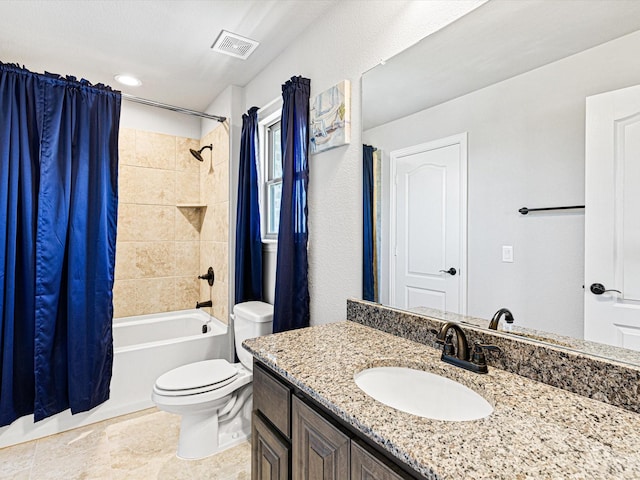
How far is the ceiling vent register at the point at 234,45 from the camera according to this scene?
78.1 inches

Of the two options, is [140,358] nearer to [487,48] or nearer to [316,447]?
[316,447]

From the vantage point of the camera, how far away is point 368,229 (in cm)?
158

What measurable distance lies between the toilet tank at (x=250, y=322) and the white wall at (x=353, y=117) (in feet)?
1.20

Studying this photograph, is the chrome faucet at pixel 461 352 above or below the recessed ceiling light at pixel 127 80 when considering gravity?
below

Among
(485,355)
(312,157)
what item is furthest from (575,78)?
(312,157)

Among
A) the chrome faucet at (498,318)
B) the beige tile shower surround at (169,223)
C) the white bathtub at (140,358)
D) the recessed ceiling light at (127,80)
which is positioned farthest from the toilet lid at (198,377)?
the recessed ceiling light at (127,80)

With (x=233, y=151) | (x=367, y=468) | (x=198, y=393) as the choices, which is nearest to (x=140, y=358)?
(x=198, y=393)

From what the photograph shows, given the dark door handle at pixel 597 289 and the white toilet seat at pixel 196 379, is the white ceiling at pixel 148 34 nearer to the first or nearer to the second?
the dark door handle at pixel 597 289

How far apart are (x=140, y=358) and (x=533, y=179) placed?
2.60 m

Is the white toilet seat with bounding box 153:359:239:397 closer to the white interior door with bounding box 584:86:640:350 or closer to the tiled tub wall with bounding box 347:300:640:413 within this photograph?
the tiled tub wall with bounding box 347:300:640:413

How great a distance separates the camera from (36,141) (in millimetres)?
2113

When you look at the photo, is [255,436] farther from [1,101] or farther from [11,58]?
[11,58]

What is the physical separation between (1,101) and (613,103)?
284 cm

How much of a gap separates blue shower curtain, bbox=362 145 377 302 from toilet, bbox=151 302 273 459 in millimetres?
804
